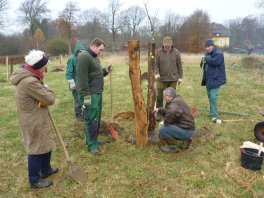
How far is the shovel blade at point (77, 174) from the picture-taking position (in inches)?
172

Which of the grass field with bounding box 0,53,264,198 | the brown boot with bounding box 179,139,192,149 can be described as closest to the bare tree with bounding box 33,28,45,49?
the grass field with bounding box 0,53,264,198

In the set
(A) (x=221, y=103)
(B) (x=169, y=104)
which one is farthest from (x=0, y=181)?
(A) (x=221, y=103)

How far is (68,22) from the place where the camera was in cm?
4241

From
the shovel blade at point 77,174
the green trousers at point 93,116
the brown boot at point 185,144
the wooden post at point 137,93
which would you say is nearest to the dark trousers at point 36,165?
the shovel blade at point 77,174

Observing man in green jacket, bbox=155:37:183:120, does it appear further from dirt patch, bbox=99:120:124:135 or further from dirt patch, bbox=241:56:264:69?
dirt patch, bbox=241:56:264:69

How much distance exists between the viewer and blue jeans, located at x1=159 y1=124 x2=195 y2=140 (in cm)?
522

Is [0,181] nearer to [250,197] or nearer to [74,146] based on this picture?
[74,146]

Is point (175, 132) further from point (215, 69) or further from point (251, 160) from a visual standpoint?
point (215, 69)

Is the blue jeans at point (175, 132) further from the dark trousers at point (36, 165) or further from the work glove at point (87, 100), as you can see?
the dark trousers at point (36, 165)

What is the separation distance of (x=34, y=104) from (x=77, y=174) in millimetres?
1360

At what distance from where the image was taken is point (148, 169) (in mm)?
4730

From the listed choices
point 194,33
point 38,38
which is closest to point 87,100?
point 194,33

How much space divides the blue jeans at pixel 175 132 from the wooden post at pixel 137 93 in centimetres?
42

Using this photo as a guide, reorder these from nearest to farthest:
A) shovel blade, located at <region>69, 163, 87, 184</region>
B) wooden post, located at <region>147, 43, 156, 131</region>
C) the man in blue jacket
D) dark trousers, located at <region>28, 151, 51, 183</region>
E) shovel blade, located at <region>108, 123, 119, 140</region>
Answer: dark trousers, located at <region>28, 151, 51, 183</region>
shovel blade, located at <region>69, 163, 87, 184</region>
wooden post, located at <region>147, 43, 156, 131</region>
shovel blade, located at <region>108, 123, 119, 140</region>
the man in blue jacket
